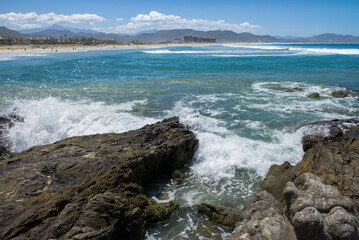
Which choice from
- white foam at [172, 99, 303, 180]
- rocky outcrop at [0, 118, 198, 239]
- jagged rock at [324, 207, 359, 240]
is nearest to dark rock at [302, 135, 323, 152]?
white foam at [172, 99, 303, 180]

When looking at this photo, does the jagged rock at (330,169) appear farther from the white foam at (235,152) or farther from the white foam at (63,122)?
the white foam at (63,122)

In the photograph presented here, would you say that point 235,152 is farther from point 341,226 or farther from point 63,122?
point 63,122

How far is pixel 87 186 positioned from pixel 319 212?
471cm

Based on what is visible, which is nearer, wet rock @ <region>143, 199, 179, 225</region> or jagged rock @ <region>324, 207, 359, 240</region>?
jagged rock @ <region>324, 207, 359, 240</region>

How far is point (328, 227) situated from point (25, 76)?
30906mm

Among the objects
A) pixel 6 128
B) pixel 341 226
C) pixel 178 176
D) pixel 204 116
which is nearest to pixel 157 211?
pixel 178 176

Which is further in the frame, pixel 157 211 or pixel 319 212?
pixel 157 211

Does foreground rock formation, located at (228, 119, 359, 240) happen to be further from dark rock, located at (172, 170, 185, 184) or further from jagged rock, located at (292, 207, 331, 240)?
dark rock, located at (172, 170, 185, 184)

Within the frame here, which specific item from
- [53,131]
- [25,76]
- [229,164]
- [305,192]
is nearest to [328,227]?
[305,192]

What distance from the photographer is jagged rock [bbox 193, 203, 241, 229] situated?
5.90 meters

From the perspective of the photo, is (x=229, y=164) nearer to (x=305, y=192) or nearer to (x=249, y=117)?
(x=305, y=192)

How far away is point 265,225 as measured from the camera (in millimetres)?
4055

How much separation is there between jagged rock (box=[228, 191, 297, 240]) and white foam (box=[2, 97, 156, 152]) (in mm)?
7940

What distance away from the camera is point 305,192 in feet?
14.7
